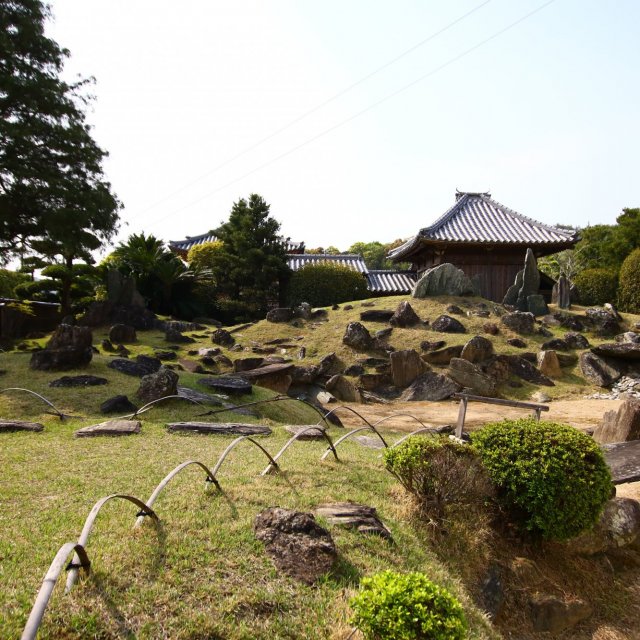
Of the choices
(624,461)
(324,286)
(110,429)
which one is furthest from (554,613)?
(324,286)

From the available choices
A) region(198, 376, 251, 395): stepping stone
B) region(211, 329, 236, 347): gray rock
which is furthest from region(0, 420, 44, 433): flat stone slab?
region(211, 329, 236, 347): gray rock

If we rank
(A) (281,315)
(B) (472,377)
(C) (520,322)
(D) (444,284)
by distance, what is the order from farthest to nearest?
(D) (444,284) → (A) (281,315) → (C) (520,322) → (B) (472,377)

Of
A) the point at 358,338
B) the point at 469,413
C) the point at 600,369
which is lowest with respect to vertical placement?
the point at 469,413

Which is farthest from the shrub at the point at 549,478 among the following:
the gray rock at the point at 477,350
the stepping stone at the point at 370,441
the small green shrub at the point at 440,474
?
the gray rock at the point at 477,350

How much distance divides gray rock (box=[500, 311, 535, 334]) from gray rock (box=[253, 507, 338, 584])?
699 inches

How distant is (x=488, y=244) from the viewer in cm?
2491

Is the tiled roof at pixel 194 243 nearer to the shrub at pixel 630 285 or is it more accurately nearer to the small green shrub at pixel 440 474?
the shrub at pixel 630 285

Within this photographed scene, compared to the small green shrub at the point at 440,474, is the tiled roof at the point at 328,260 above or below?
above

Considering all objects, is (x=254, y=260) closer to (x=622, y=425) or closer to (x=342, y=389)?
(x=342, y=389)

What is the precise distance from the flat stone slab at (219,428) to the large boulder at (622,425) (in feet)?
21.4

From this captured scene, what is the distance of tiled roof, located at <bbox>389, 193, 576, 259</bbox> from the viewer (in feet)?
81.3

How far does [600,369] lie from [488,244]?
935 centimetres

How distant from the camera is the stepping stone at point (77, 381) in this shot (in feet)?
37.9

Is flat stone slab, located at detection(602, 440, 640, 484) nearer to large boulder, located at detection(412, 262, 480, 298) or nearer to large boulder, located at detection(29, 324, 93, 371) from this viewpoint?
large boulder, located at detection(29, 324, 93, 371)
